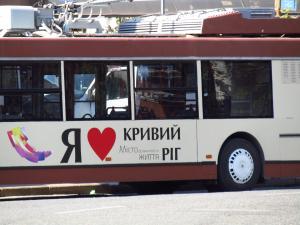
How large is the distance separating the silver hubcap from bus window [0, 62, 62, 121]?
3.19m

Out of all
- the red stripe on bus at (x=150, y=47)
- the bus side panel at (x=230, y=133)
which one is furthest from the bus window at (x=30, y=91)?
the bus side panel at (x=230, y=133)

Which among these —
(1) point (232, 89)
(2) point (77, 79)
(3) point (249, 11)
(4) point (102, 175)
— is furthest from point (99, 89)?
(3) point (249, 11)

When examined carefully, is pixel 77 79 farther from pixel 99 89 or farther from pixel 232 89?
pixel 232 89

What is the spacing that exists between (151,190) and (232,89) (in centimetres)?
266

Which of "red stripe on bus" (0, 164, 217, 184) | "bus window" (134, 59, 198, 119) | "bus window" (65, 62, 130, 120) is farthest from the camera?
"bus window" (134, 59, 198, 119)

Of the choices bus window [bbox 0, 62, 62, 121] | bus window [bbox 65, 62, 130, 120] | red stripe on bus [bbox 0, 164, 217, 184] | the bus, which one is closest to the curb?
red stripe on bus [bbox 0, 164, 217, 184]

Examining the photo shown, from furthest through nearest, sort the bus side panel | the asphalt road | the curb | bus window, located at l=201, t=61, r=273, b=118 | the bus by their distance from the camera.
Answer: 1. the curb
2. bus window, located at l=201, t=61, r=273, b=118
3. the bus side panel
4. the bus
5. the asphalt road

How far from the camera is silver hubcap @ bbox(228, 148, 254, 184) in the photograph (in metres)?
15.1

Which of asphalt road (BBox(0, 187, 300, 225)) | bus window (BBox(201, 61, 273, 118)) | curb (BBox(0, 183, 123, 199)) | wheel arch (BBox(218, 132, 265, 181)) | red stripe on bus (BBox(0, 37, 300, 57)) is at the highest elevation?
red stripe on bus (BBox(0, 37, 300, 57))

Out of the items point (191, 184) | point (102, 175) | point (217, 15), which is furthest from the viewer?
point (191, 184)

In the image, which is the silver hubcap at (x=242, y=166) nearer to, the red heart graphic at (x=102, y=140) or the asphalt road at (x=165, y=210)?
the asphalt road at (x=165, y=210)

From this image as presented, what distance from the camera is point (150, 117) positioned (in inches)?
577

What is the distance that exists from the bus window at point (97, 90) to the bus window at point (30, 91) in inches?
9.4

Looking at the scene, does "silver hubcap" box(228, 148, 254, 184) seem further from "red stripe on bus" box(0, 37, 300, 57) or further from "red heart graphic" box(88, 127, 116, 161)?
"red heart graphic" box(88, 127, 116, 161)
